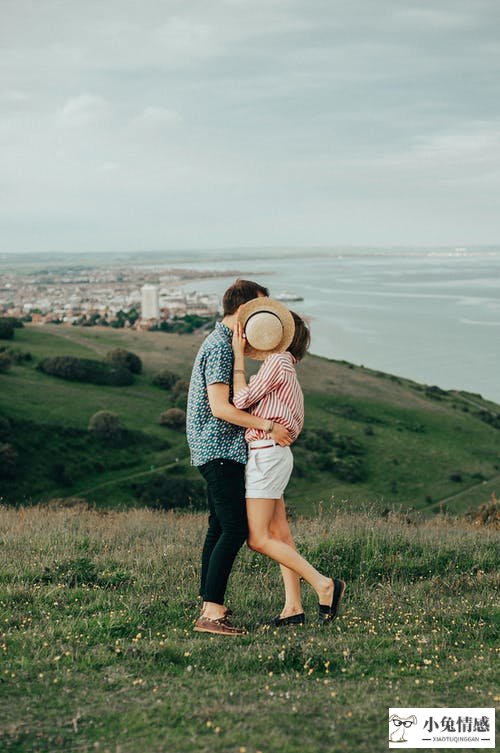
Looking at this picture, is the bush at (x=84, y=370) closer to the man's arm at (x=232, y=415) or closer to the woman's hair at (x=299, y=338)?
the woman's hair at (x=299, y=338)

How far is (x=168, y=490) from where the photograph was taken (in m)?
41.5

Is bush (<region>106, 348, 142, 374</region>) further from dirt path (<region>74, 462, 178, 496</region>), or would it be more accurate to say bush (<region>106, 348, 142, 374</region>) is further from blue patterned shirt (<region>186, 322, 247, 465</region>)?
blue patterned shirt (<region>186, 322, 247, 465</region>)

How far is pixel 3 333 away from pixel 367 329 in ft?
279

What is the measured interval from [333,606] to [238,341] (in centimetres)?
199

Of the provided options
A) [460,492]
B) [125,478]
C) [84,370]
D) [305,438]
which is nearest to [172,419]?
[125,478]

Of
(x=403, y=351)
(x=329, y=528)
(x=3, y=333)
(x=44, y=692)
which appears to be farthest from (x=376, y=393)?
(x=44, y=692)

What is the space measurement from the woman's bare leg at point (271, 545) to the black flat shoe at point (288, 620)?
24cm

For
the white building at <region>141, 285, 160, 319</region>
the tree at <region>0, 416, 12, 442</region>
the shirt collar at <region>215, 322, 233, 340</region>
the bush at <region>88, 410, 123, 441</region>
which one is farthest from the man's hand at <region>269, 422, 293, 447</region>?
the white building at <region>141, 285, 160, 319</region>

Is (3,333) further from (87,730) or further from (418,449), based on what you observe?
(87,730)

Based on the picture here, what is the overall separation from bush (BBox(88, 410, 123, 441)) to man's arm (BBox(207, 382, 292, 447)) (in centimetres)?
4465

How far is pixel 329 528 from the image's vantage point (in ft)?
25.6

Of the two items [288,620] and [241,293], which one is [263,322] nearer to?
[241,293]

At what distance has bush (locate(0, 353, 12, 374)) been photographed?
186 feet

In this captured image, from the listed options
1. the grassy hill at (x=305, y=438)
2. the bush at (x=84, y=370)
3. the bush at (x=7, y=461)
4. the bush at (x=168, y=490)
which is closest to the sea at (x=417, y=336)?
the grassy hill at (x=305, y=438)
